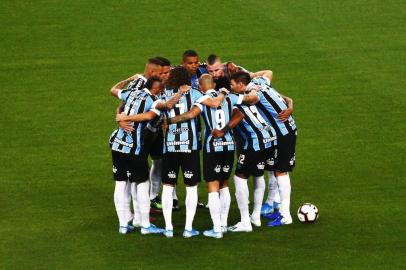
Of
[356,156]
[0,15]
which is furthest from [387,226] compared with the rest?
[0,15]

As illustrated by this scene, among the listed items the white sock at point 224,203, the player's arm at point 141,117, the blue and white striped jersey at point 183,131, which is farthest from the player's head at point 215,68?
the white sock at point 224,203

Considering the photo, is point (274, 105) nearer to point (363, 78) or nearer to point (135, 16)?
point (363, 78)

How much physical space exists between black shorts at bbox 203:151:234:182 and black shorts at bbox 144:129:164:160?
2.55 feet

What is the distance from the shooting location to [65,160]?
1605 centimetres

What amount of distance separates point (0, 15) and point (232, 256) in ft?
36.5

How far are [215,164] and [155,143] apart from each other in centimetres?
122

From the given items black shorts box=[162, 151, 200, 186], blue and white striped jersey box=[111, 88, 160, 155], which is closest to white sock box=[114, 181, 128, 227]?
blue and white striped jersey box=[111, 88, 160, 155]

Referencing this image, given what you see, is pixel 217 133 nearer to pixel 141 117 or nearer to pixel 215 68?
pixel 141 117

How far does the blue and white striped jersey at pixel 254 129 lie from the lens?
13320mm

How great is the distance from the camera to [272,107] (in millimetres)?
13516

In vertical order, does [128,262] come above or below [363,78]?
below

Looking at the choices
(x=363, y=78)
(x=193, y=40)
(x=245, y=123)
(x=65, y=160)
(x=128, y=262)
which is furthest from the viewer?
(x=193, y=40)

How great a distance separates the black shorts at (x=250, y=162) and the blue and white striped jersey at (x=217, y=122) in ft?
1.34

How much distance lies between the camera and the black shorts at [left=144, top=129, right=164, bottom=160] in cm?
1338
